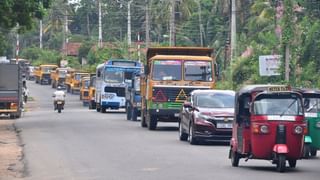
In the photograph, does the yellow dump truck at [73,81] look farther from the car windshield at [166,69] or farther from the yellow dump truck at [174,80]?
the car windshield at [166,69]

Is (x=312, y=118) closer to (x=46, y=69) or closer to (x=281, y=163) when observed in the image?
(x=281, y=163)

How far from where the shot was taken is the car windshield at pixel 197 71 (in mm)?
35594

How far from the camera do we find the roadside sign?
146 ft

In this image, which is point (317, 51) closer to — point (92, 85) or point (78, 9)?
point (92, 85)

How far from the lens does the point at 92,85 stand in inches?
2569

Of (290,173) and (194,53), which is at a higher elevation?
(194,53)

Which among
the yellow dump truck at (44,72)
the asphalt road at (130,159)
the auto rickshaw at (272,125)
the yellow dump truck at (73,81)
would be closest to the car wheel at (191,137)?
the asphalt road at (130,159)

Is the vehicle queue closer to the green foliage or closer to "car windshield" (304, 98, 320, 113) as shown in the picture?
"car windshield" (304, 98, 320, 113)

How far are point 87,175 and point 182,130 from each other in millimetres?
11214

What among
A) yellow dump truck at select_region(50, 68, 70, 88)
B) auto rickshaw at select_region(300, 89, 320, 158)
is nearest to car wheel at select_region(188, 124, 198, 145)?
auto rickshaw at select_region(300, 89, 320, 158)

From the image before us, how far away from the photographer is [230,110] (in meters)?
28.8

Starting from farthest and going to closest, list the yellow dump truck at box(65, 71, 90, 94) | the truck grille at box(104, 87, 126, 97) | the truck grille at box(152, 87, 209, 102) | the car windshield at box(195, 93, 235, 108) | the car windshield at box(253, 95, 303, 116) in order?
the yellow dump truck at box(65, 71, 90, 94), the truck grille at box(104, 87, 126, 97), the truck grille at box(152, 87, 209, 102), the car windshield at box(195, 93, 235, 108), the car windshield at box(253, 95, 303, 116)

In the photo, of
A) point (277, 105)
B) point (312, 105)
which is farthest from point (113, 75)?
point (277, 105)

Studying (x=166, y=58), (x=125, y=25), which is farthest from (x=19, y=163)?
(x=125, y=25)
